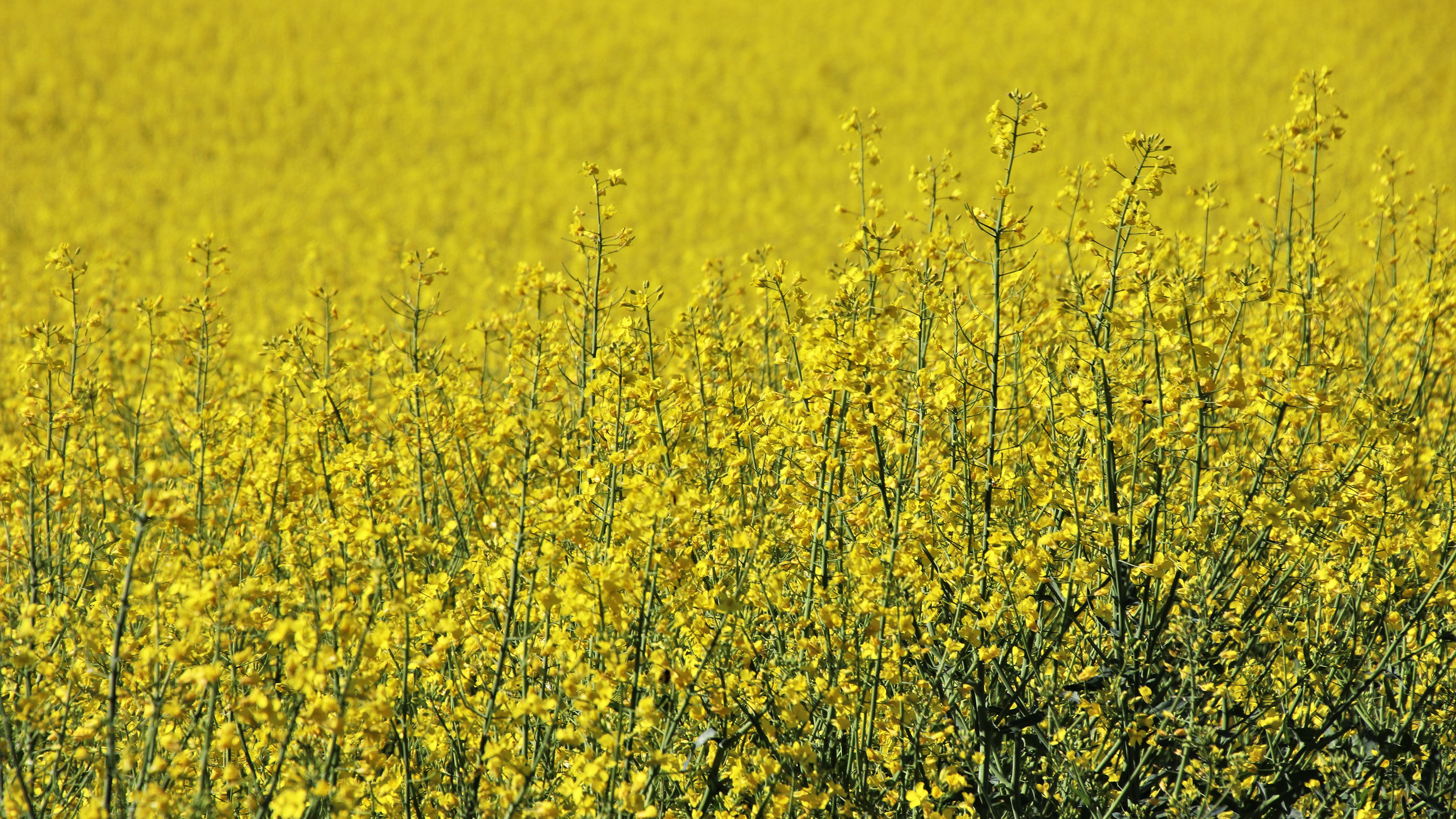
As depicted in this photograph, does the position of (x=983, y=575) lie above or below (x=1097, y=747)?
above

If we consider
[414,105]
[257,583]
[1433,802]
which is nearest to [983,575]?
[1433,802]

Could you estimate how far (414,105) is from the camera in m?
17.2

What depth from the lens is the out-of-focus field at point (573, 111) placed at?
1405 cm

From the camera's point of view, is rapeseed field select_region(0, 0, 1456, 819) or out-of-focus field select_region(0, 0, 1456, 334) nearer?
rapeseed field select_region(0, 0, 1456, 819)

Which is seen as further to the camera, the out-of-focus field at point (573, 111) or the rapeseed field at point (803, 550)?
the out-of-focus field at point (573, 111)

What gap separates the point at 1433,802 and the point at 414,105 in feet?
54.9

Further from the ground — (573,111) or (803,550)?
(573,111)

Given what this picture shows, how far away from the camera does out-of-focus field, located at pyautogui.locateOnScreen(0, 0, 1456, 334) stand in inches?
553

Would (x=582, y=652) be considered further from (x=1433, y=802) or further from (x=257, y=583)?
(x=1433, y=802)

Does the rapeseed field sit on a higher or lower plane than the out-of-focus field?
lower

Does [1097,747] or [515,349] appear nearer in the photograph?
[1097,747]

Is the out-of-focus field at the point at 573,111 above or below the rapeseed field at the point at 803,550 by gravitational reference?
above

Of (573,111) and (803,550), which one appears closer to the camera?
(803,550)

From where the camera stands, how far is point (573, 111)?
1722 cm
